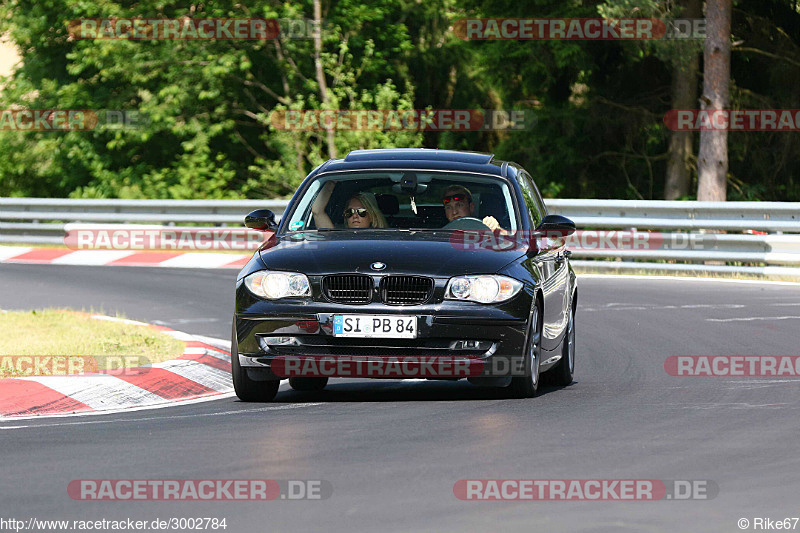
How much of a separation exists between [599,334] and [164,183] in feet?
69.2

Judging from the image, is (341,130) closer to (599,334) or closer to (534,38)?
(534,38)

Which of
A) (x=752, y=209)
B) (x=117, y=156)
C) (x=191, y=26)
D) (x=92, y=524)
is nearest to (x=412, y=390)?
(x=92, y=524)

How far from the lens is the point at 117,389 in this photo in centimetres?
1035

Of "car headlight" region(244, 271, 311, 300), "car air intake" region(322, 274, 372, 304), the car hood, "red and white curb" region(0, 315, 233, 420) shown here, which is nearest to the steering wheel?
the car hood

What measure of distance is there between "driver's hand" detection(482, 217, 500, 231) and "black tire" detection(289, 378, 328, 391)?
158cm

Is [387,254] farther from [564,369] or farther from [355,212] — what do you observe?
[564,369]

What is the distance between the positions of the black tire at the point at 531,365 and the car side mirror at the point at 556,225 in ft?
2.92

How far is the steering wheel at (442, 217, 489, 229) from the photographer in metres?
10.3

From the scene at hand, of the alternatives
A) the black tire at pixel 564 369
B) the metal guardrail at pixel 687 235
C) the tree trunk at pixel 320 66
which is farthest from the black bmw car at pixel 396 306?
the tree trunk at pixel 320 66

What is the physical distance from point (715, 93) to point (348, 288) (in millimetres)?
19081

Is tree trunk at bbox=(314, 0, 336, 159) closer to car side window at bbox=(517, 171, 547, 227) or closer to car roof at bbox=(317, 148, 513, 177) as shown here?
car side window at bbox=(517, 171, 547, 227)

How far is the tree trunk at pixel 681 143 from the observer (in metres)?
30.5

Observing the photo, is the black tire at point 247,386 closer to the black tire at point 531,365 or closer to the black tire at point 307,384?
the black tire at point 307,384

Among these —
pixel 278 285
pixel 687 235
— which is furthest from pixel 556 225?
pixel 687 235
